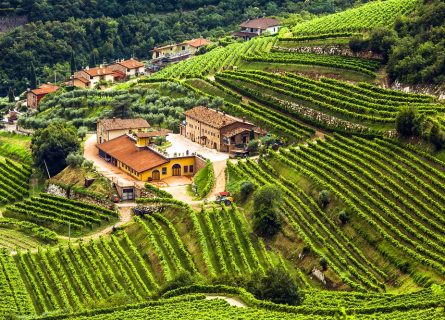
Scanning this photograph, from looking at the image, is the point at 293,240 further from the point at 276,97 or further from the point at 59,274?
the point at 276,97

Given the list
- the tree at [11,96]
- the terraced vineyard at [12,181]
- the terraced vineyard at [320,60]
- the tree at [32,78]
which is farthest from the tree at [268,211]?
the tree at [32,78]

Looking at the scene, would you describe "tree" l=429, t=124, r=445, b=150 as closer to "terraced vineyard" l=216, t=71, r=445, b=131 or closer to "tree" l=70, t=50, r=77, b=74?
"terraced vineyard" l=216, t=71, r=445, b=131

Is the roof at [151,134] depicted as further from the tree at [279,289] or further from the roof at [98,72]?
the roof at [98,72]

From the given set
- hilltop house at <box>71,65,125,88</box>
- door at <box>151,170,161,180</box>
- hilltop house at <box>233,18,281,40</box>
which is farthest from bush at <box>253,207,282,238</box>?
hilltop house at <box>233,18,281,40</box>

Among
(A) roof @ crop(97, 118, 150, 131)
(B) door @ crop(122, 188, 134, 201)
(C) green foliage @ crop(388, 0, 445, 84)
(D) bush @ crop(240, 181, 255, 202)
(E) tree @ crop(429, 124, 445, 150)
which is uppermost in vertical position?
(C) green foliage @ crop(388, 0, 445, 84)

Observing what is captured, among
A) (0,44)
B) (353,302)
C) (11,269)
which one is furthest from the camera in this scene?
(0,44)

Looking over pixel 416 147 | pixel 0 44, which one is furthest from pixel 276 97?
pixel 0 44
